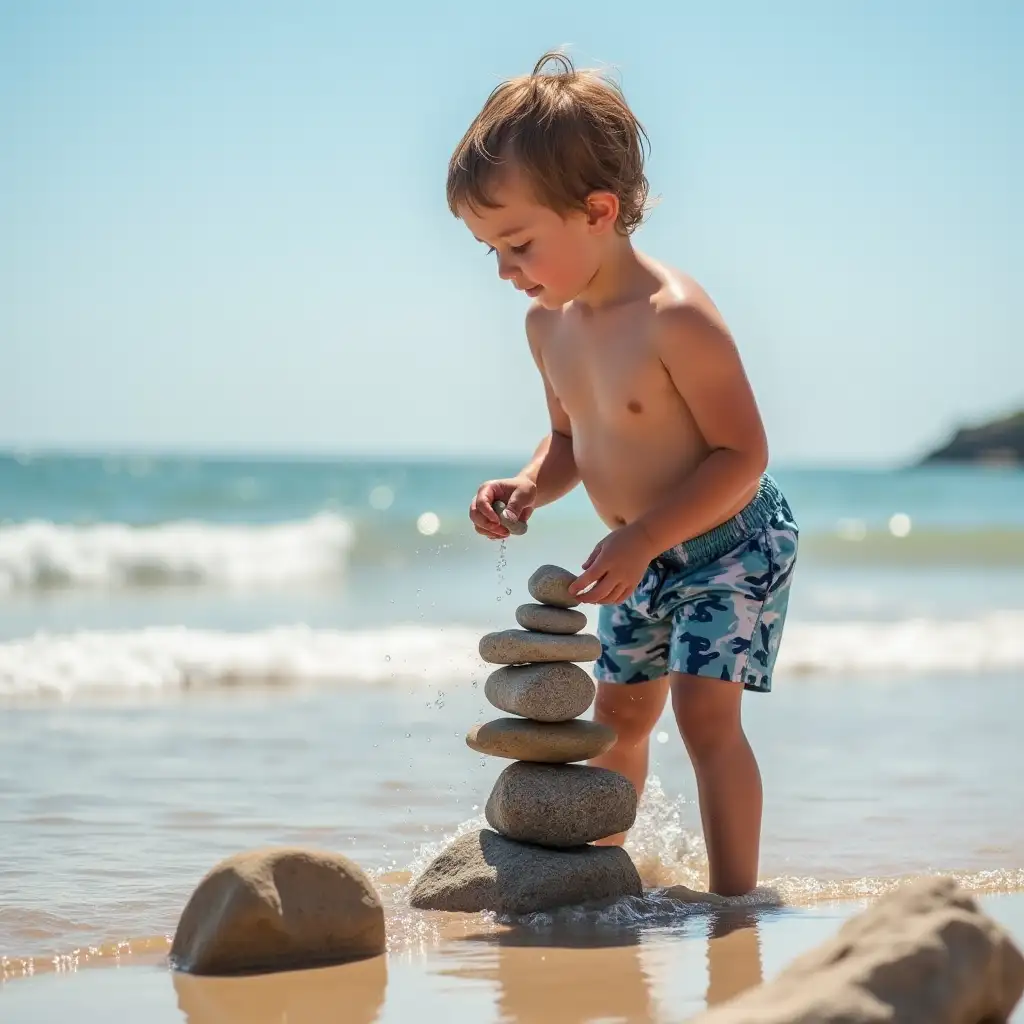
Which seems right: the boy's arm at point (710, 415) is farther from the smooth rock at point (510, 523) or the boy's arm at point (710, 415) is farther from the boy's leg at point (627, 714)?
the boy's leg at point (627, 714)

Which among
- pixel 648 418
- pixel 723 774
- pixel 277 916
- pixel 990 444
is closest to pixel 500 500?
pixel 648 418

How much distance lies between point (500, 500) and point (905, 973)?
6.62 feet

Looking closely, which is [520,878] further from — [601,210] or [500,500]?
[601,210]

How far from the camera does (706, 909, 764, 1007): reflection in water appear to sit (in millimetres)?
Answer: 2877

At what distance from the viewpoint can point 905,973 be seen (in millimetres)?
2252

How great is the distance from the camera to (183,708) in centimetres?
707

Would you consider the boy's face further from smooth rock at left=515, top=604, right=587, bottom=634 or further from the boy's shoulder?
smooth rock at left=515, top=604, right=587, bottom=634

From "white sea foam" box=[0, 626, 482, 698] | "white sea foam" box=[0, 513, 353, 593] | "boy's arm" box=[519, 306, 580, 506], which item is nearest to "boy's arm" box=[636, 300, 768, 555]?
"boy's arm" box=[519, 306, 580, 506]

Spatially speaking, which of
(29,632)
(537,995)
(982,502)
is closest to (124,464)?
(982,502)

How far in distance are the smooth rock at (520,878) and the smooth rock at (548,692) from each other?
0.33 metres

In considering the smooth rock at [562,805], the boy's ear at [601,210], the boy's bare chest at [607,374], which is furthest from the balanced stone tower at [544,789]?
the boy's ear at [601,210]

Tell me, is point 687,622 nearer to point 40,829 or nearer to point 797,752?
point 40,829

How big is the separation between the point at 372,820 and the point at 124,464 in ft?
95.9

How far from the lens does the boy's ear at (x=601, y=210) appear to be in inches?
147
